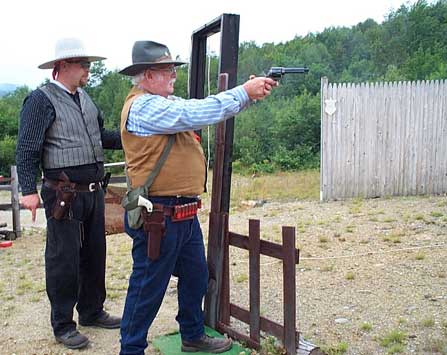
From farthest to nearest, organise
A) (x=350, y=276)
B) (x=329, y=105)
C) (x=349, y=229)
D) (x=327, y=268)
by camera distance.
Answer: (x=329, y=105) < (x=349, y=229) < (x=327, y=268) < (x=350, y=276)

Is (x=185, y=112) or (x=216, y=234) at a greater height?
(x=185, y=112)

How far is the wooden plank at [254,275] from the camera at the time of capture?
134 inches

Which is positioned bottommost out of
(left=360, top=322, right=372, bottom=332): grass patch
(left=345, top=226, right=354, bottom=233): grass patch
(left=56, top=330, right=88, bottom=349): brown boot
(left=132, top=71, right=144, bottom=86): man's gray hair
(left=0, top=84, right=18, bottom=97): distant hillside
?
(left=56, top=330, right=88, bottom=349): brown boot

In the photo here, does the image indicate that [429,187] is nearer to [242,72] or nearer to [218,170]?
[218,170]

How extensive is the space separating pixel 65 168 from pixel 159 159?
3.14ft

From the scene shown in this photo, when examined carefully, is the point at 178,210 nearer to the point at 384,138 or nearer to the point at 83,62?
the point at 83,62

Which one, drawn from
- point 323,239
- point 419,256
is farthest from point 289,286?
point 323,239

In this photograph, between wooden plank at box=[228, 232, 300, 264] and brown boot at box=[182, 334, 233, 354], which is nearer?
wooden plank at box=[228, 232, 300, 264]

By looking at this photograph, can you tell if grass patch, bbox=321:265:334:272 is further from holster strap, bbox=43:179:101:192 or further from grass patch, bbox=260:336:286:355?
holster strap, bbox=43:179:101:192

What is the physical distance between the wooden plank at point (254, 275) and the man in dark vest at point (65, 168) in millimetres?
1135

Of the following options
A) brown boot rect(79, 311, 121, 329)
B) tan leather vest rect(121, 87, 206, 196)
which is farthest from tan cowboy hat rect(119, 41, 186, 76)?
brown boot rect(79, 311, 121, 329)

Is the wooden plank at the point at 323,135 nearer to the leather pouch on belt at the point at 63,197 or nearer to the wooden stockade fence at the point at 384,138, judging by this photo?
the wooden stockade fence at the point at 384,138

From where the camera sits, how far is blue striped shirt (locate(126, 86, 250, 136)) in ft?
9.28

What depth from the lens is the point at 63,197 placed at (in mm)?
3588
